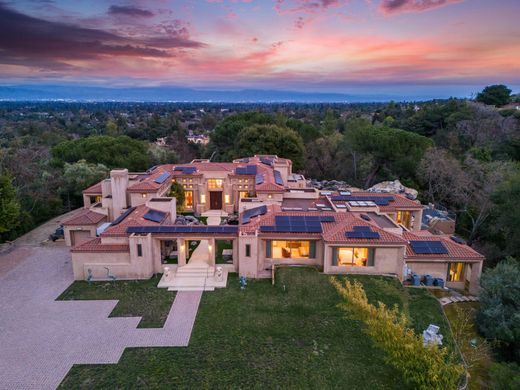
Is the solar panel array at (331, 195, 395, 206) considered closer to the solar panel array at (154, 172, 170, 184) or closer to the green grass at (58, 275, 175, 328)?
the solar panel array at (154, 172, 170, 184)

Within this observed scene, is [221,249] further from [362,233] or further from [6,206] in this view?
[6,206]

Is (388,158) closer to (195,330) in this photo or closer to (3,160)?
(195,330)

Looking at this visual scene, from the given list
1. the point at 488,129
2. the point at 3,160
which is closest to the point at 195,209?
the point at 3,160

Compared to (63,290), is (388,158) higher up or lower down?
higher up

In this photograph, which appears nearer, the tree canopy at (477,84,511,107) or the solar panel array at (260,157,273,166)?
the solar panel array at (260,157,273,166)

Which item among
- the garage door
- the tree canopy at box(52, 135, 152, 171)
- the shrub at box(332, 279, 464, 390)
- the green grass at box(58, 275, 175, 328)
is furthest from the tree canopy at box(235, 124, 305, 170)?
the shrub at box(332, 279, 464, 390)
